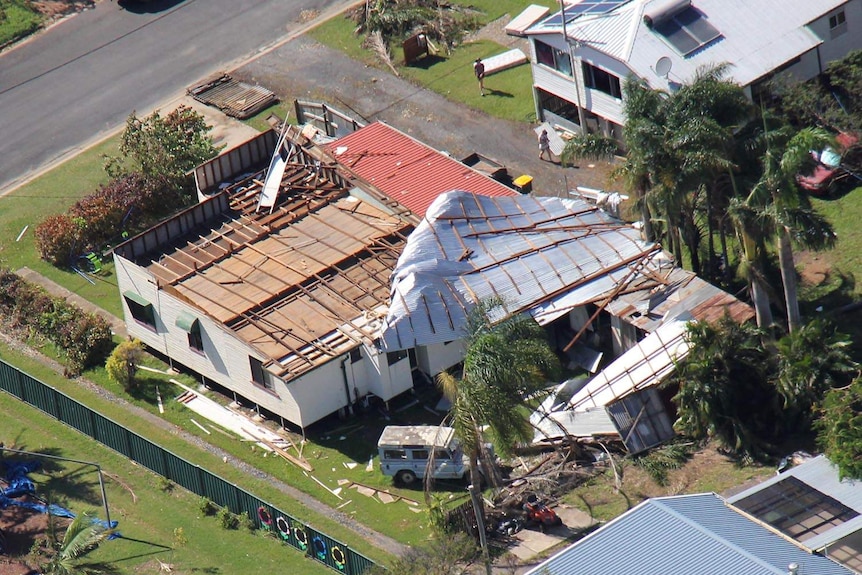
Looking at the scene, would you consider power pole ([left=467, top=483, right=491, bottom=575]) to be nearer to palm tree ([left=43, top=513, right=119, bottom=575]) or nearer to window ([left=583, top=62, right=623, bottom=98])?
palm tree ([left=43, top=513, right=119, bottom=575])

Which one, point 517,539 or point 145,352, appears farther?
point 145,352

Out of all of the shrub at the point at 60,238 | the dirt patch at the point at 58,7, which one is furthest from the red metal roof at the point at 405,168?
the dirt patch at the point at 58,7

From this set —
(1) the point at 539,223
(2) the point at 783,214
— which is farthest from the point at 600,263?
(2) the point at 783,214

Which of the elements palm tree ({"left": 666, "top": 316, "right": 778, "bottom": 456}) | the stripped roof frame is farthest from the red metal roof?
palm tree ({"left": 666, "top": 316, "right": 778, "bottom": 456})

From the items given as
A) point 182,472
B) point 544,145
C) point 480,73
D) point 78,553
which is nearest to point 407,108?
point 480,73

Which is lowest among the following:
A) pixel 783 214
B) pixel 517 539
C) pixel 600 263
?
pixel 517 539

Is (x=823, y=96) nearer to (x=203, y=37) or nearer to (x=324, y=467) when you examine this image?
(x=324, y=467)

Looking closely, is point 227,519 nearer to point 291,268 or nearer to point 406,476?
point 406,476
